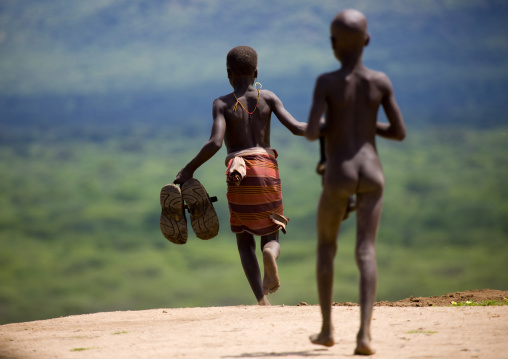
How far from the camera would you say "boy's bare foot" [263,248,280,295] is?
20.7ft

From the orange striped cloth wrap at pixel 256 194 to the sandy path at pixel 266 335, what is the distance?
2.54 ft

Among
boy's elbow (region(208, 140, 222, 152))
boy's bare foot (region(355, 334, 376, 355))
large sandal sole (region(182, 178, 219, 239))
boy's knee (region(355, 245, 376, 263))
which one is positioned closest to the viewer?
boy's bare foot (region(355, 334, 376, 355))

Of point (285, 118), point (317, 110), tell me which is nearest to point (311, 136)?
point (317, 110)

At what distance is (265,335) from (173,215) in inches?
82.8

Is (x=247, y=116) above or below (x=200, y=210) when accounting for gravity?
above

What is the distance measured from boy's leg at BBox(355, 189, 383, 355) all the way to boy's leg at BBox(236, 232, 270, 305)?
2627mm

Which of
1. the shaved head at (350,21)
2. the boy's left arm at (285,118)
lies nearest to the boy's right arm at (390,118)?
the shaved head at (350,21)

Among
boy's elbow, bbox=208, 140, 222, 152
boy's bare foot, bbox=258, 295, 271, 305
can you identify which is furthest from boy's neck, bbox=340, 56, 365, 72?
boy's bare foot, bbox=258, 295, 271, 305

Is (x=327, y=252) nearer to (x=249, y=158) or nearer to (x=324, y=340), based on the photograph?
(x=324, y=340)

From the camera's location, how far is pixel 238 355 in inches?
165

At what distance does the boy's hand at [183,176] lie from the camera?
6602mm

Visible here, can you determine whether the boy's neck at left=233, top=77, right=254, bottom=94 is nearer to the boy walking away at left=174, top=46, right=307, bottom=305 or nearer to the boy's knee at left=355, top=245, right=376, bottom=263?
the boy walking away at left=174, top=46, right=307, bottom=305

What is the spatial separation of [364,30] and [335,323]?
217cm

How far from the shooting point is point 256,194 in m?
6.53
